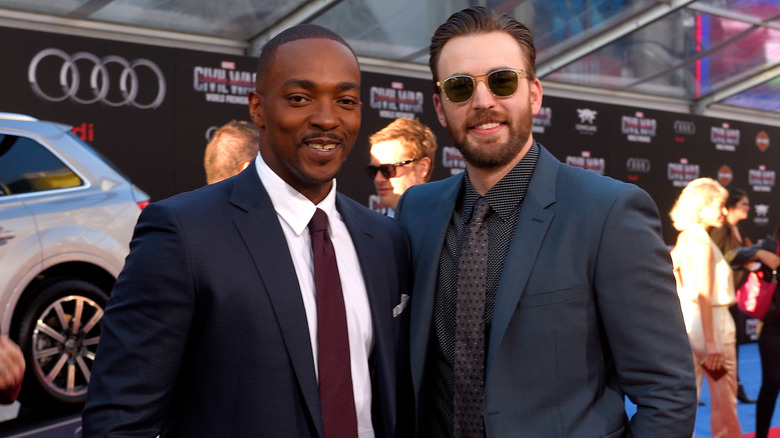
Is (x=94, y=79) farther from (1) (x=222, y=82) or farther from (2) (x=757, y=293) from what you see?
(2) (x=757, y=293)

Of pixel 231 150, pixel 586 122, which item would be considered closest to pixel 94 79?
pixel 231 150

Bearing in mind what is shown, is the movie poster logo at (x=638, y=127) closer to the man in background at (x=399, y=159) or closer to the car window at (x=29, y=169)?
the man in background at (x=399, y=159)

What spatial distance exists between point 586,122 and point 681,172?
1931 millimetres

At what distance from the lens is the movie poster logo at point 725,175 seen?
33.9 feet

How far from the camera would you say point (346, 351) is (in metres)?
1.68

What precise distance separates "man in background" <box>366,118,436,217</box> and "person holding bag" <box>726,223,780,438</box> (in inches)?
102

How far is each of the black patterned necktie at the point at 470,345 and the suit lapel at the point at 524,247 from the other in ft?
0.14

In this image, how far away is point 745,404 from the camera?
723cm

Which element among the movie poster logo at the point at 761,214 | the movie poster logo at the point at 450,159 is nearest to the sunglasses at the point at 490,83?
the movie poster logo at the point at 450,159

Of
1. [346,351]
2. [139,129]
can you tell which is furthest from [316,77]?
[139,129]

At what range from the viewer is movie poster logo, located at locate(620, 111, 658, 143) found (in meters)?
9.41

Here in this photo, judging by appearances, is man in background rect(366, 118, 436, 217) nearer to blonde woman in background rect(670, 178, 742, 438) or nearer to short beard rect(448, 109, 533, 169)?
blonde woman in background rect(670, 178, 742, 438)

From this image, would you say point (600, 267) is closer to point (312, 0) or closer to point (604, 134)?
point (312, 0)

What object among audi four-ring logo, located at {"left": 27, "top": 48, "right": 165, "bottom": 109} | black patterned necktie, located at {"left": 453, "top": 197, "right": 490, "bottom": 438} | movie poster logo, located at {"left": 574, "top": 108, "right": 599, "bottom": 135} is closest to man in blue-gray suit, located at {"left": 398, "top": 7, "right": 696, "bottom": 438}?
black patterned necktie, located at {"left": 453, "top": 197, "right": 490, "bottom": 438}
